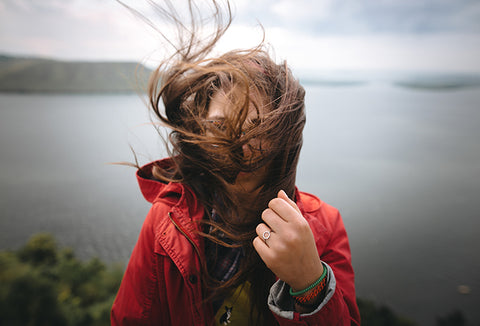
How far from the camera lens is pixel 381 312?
2941 mm

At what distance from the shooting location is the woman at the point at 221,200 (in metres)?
0.82

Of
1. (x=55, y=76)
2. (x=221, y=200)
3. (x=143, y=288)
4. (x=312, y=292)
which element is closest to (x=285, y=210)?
(x=312, y=292)

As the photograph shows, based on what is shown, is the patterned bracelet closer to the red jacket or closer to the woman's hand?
the woman's hand

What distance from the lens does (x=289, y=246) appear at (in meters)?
0.60

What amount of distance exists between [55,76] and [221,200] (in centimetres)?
684

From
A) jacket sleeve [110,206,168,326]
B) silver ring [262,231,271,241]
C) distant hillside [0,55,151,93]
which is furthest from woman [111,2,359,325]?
distant hillside [0,55,151,93]

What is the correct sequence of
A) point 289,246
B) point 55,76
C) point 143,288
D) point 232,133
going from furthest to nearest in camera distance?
point 55,76 → point 143,288 → point 232,133 → point 289,246

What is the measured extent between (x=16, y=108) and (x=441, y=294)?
8.73m

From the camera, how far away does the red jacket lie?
2.71 feet

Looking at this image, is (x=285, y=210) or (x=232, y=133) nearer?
(x=285, y=210)

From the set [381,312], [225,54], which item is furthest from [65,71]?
[381,312]

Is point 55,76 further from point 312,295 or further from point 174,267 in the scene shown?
point 312,295

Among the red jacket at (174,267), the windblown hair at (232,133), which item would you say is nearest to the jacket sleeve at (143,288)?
the red jacket at (174,267)

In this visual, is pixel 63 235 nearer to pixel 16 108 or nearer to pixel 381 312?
pixel 16 108
